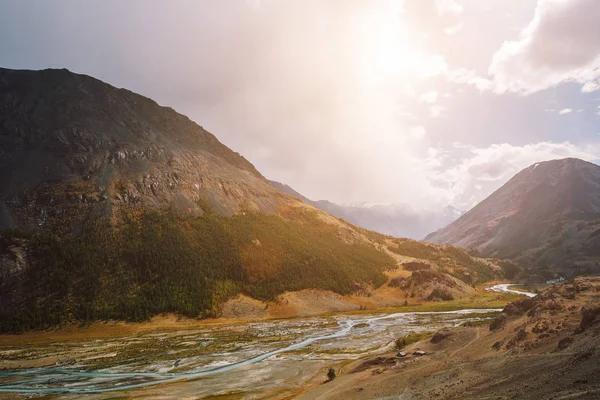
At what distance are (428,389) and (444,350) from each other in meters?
16.4

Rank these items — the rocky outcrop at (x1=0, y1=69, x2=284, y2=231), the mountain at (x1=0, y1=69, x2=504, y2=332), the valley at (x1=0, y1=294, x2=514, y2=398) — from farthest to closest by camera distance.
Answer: the rocky outcrop at (x1=0, y1=69, x2=284, y2=231) → the mountain at (x1=0, y1=69, x2=504, y2=332) → the valley at (x1=0, y1=294, x2=514, y2=398)

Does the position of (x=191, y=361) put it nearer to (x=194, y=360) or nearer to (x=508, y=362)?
(x=194, y=360)

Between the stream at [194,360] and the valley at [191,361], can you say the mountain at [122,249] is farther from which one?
the stream at [194,360]

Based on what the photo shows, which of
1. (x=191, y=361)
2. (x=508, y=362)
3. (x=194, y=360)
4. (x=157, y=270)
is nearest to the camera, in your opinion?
(x=508, y=362)

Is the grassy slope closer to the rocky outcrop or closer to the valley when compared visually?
the rocky outcrop

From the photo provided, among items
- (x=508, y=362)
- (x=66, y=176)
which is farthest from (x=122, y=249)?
(x=508, y=362)

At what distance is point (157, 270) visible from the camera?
141 m

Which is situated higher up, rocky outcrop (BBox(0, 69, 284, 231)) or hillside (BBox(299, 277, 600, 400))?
rocky outcrop (BBox(0, 69, 284, 231))

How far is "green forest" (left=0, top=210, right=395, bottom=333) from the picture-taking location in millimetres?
117875


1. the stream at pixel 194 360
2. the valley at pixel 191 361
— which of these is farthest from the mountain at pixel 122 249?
the stream at pixel 194 360

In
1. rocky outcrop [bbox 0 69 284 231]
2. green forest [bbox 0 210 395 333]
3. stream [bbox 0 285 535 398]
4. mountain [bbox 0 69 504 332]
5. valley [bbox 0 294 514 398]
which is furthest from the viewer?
rocky outcrop [bbox 0 69 284 231]

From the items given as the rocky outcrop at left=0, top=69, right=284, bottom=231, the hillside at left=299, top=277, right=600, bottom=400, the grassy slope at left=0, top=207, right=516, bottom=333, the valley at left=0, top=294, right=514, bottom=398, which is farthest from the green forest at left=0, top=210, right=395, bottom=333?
the hillside at left=299, top=277, right=600, bottom=400

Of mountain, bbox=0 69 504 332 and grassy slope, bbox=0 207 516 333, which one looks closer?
grassy slope, bbox=0 207 516 333

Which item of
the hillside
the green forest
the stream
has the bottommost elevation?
the stream
